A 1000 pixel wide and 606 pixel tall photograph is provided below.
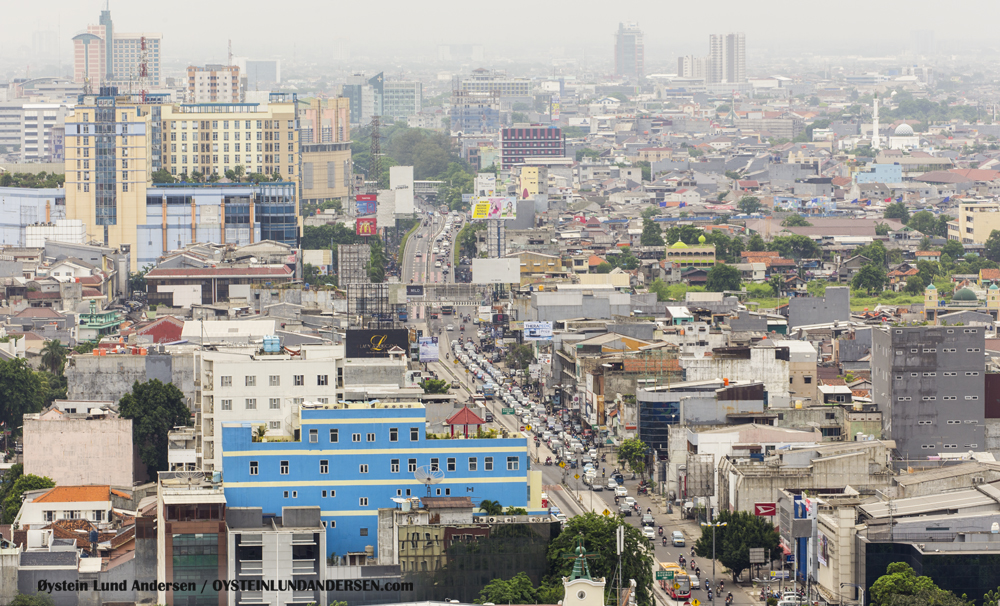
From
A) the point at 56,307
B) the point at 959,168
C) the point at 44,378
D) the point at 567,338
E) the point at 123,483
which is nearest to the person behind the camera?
the point at 123,483

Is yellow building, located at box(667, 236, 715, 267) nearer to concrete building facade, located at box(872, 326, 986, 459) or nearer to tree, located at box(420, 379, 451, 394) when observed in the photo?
tree, located at box(420, 379, 451, 394)

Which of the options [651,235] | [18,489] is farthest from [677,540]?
[651,235]

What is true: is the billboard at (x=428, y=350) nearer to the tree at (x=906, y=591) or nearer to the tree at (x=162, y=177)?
the tree at (x=162, y=177)

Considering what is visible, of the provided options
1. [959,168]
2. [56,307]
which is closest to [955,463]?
[56,307]

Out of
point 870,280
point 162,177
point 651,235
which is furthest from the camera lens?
point 651,235

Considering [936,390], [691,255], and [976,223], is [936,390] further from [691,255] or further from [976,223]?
[976,223]

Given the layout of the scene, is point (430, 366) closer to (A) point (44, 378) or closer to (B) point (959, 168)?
(A) point (44, 378)
